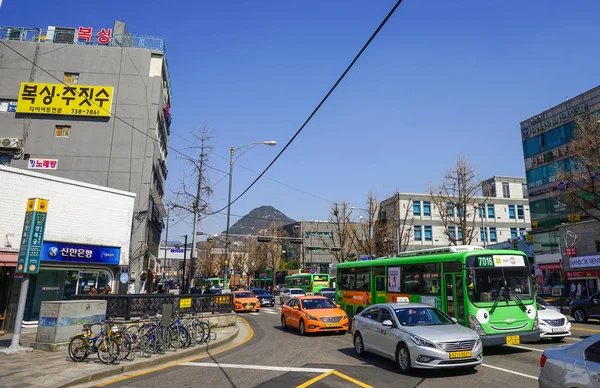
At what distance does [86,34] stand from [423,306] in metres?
37.4

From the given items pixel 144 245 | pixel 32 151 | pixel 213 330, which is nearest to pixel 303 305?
pixel 213 330

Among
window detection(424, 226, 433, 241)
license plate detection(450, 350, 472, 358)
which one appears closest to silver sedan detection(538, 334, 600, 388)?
license plate detection(450, 350, 472, 358)

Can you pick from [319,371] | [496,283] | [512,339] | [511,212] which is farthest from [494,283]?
[511,212]

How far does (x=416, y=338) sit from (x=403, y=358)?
2.04 ft

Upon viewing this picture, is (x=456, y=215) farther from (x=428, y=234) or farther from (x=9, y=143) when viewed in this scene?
(x=9, y=143)

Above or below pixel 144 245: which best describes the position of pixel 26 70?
above

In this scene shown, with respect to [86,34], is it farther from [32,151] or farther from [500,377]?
[500,377]

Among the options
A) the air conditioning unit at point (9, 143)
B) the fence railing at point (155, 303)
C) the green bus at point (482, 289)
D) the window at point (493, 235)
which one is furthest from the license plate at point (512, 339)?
the window at point (493, 235)

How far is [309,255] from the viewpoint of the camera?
83438 mm

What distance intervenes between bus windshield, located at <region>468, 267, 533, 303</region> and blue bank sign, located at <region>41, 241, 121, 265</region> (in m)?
18.5

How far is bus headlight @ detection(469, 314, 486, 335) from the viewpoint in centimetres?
1129

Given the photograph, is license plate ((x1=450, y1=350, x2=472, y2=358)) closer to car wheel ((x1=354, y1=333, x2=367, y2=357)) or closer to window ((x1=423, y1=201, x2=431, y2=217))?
car wheel ((x1=354, y1=333, x2=367, y2=357))

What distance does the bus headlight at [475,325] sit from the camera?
11.3 metres

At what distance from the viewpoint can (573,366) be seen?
204 inches
